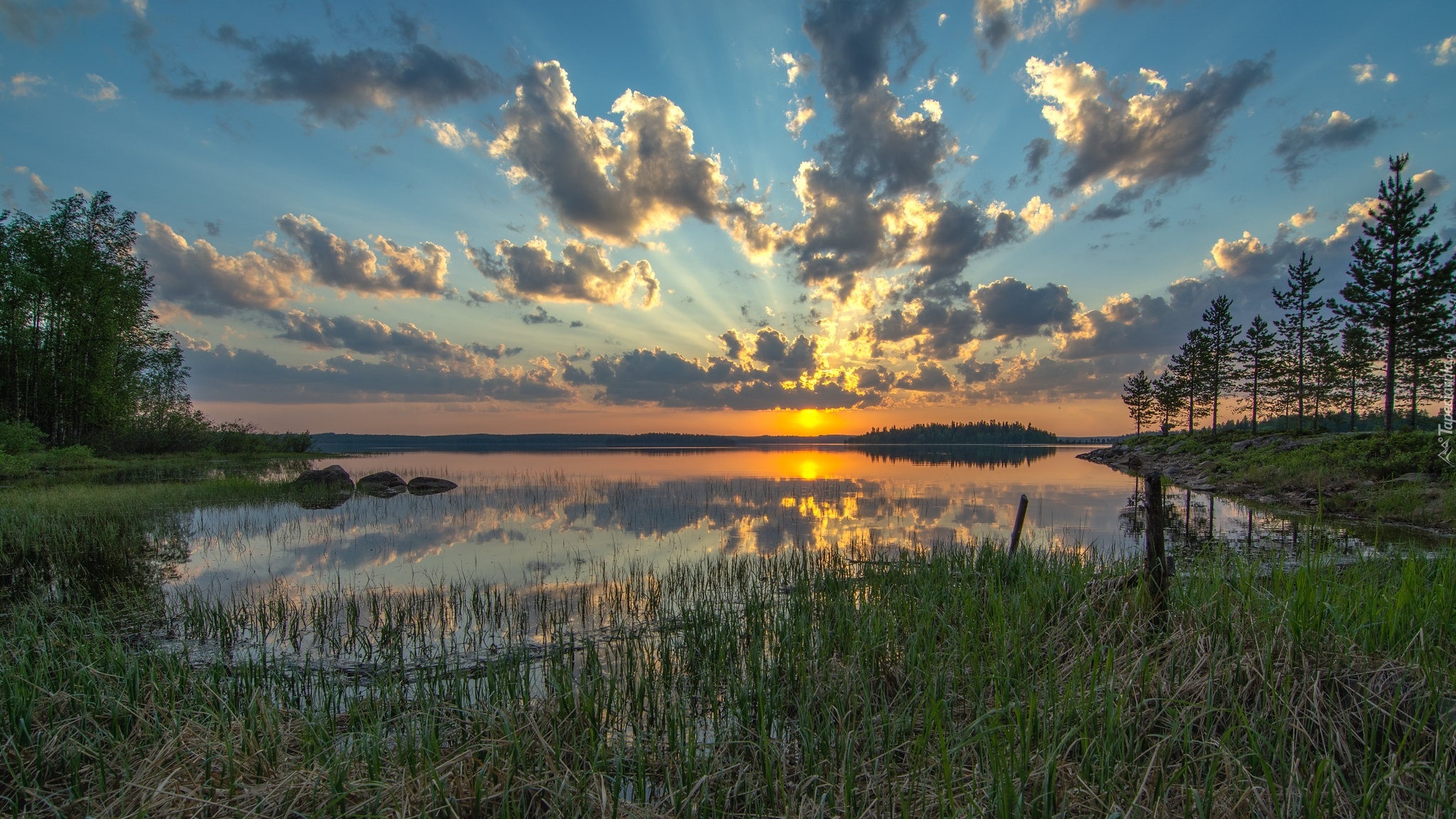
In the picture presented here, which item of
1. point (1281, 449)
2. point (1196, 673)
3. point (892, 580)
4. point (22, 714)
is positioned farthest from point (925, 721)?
point (1281, 449)

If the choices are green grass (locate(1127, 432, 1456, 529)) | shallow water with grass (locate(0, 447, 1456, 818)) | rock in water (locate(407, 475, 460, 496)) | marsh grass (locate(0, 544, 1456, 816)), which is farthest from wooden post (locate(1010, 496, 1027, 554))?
rock in water (locate(407, 475, 460, 496))

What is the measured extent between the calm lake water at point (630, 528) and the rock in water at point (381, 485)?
299 centimetres

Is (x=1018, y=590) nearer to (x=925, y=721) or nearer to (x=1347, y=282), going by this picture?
(x=925, y=721)

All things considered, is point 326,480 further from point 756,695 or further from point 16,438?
point 756,695

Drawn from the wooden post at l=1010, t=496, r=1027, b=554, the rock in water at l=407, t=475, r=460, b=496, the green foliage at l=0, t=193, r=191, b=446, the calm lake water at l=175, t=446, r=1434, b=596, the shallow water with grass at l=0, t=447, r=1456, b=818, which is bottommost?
the rock in water at l=407, t=475, r=460, b=496

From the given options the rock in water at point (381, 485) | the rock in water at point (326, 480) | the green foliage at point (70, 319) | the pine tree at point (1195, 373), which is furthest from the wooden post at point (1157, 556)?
the pine tree at point (1195, 373)

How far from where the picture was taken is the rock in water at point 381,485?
30.3m

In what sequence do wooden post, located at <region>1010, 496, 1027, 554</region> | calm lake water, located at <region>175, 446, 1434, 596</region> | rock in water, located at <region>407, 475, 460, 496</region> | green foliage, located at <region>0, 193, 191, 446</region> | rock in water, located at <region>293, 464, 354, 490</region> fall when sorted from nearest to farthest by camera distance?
1. wooden post, located at <region>1010, 496, 1027, 554</region>
2. calm lake water, located at <region>175, 446, 1434, 596</region>
3. rock in water, located at <region>293, 464, 354, 490</region>
4. rock in water, located at <region>407, 475, 460, 496</region>
5. green foliage, located at <region>0, 193, 191, 446</region>

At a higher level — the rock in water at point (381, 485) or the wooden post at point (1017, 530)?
the wooden post at point (1017, 530)

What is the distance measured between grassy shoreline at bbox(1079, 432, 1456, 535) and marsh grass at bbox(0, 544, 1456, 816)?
534cm

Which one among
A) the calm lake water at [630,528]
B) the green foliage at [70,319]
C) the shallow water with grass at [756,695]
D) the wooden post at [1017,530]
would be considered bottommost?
the calm lake water at [630,528]

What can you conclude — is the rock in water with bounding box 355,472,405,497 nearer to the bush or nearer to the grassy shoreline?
the bush

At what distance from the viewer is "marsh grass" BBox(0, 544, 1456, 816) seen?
382cm

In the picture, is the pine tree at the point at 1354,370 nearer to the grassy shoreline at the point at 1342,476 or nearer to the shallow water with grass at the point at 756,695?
the grassy shoreline at the point at 1342,476
